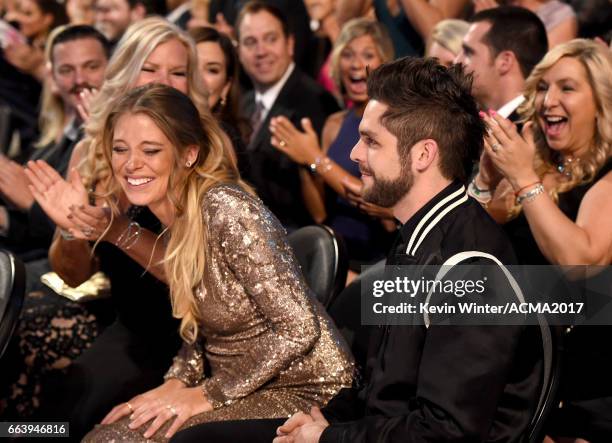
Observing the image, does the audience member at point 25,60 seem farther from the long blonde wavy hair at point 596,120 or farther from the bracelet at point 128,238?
the long blonde wavy hair at point 596,120

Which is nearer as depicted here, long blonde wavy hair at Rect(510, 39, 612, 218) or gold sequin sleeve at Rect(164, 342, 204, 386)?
gold sequin sleeve at Rect(164, 342, 204, 386)

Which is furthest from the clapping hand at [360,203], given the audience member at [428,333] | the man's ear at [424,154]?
the man's ear at [424,154]

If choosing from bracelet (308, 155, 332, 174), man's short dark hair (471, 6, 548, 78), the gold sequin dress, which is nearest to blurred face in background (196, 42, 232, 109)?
bracelet (308, 155, 332, 174)

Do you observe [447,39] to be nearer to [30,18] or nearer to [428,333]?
[428,333]

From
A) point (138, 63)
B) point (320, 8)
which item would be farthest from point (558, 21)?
point (138, 63)

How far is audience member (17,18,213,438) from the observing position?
3229 mm

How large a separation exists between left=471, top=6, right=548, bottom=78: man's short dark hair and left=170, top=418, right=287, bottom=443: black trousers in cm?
219

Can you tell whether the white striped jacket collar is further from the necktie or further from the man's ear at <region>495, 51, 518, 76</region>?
the necktie

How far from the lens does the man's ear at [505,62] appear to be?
422 cm

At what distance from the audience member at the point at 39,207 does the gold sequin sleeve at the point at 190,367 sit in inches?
36.2

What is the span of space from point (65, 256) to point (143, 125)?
2.63 ft

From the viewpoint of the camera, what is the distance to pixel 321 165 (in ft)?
15.1

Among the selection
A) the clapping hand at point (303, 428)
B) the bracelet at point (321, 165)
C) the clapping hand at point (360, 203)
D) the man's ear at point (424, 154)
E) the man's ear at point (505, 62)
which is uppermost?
the man's ear at point (505, 62)

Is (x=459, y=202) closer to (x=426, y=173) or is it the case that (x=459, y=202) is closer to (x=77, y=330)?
(x=426, y=173)
